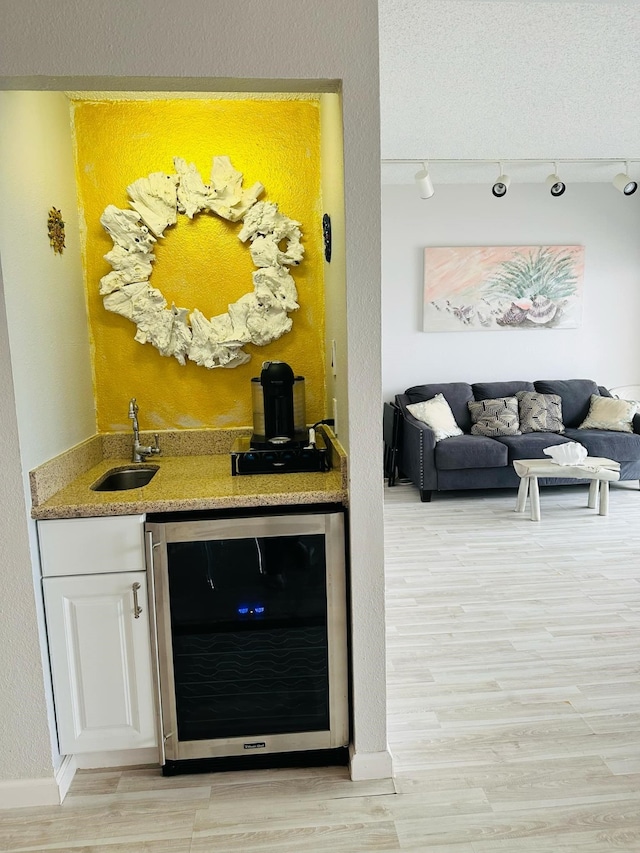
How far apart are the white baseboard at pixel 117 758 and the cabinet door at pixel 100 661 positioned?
0.09 metres

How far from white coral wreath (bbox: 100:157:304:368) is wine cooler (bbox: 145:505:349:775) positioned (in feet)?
2.77

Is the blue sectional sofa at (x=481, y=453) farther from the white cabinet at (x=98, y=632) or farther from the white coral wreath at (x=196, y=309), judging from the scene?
the white cabinet at (x=98, y=632)

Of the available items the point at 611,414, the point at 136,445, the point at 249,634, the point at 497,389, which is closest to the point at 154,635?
the point at 249,634

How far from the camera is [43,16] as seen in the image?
163cm

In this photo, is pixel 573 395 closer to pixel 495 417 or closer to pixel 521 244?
pixel 495 417

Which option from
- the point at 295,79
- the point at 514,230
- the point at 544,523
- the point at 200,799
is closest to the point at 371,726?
the point at 200,799

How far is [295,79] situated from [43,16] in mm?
673

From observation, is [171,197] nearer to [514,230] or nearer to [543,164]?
[543,164]

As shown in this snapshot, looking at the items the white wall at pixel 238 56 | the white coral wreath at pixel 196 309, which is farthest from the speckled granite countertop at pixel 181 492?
the white coral wreath at pixel 196 309

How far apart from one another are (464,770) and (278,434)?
1284mm

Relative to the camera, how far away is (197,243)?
249 centimetres

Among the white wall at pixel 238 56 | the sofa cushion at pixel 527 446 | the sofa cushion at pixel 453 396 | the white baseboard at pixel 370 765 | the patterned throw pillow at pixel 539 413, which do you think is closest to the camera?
the white wall at pixel 238 56

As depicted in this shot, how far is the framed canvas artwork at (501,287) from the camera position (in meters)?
5.98

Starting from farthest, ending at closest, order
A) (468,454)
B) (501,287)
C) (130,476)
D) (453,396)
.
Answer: (501,287) → (453,396) → (468,454) → (130,476)
